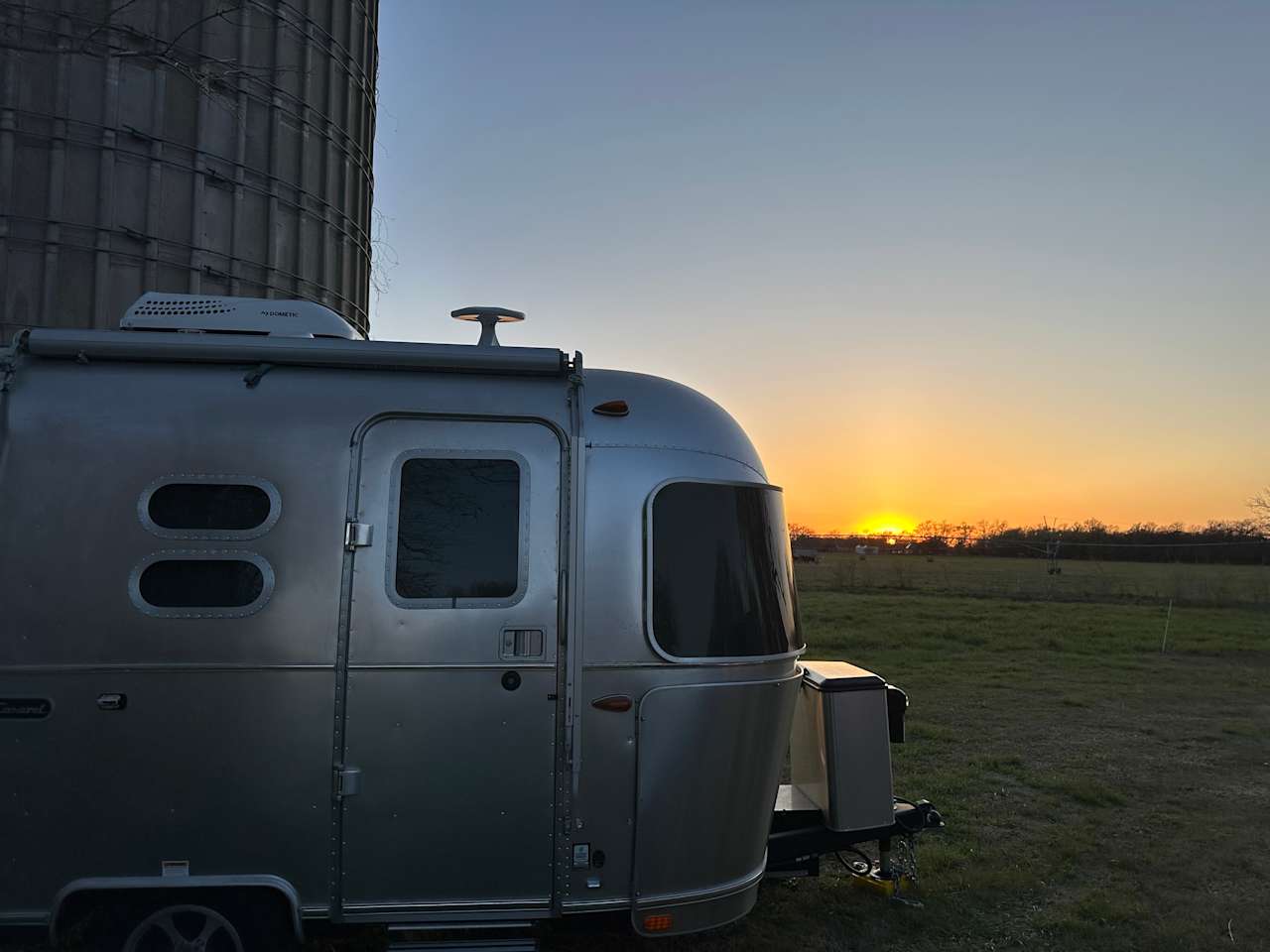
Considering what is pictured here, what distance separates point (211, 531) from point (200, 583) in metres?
0.22

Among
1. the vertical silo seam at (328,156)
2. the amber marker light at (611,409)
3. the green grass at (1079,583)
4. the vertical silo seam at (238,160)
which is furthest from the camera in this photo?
the green grass at (1079,583)

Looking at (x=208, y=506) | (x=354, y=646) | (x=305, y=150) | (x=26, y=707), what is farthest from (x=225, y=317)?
(x=305, y=150)

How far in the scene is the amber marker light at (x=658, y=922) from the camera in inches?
151

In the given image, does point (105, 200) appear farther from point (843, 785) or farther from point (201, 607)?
point (843, 785)

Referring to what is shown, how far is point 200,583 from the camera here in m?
3.68

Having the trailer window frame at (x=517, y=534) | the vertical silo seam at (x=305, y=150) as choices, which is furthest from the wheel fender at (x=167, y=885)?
the vertical silo seam at (x=305, y=150)

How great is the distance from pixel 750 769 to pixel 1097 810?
15.9 feet

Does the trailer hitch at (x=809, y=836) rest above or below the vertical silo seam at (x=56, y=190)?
below

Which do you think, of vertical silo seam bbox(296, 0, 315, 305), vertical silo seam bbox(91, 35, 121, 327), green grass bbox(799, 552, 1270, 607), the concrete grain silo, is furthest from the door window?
green grass bbox(799, 552, 1270, 607)

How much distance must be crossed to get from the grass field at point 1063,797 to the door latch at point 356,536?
2.21 m

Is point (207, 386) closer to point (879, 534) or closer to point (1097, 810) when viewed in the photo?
point (1097, 810)

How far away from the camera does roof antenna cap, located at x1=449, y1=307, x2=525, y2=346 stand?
438 centimetres

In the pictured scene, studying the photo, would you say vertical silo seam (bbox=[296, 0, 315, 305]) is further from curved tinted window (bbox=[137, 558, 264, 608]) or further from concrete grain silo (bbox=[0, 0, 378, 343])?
curved tinted window (bbox=[137, 558, 264, 608])

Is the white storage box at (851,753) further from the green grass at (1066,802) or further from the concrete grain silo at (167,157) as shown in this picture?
the concrete grain silo at (167,157)
